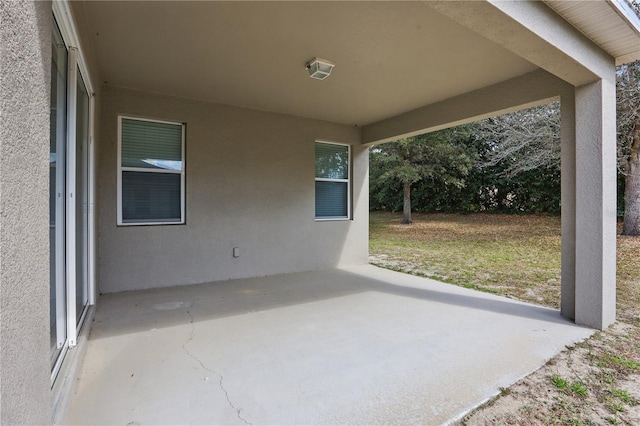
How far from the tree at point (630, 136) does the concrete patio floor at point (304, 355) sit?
660 centimetres

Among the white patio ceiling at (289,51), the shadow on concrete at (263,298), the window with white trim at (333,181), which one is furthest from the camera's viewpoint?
the window with white trim at (333,181)

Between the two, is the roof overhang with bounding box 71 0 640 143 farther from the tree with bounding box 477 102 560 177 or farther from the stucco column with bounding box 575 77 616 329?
the tree with bounding box 477 102 560 177

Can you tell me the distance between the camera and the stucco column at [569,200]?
339 centimetres

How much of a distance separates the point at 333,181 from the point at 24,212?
5390 mm

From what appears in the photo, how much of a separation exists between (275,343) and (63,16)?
2767 mm

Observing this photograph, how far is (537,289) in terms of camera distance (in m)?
4.79

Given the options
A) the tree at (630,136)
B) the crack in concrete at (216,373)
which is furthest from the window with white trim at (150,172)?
the tree at (630,136)

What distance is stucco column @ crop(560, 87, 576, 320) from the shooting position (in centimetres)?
339

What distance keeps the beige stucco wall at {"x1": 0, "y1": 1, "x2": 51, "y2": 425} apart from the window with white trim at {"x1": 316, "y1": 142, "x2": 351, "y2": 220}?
4.93m

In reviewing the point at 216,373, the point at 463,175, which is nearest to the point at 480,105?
the point at 216,373

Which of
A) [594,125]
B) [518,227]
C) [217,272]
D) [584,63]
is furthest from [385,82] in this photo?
[518,227]

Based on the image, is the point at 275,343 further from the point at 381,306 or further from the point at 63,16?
the point at 63,16

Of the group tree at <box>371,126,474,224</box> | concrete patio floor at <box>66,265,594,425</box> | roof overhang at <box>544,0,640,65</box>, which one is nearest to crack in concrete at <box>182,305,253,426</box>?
concrete patio floor at <box>66,265,594,425</box>

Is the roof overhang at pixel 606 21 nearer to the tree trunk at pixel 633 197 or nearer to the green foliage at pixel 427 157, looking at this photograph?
the tree trunk at pixel 633 197
